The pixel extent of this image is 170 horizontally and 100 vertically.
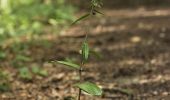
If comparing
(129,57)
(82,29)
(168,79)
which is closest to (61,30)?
(82,29)

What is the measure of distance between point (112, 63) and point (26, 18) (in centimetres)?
361

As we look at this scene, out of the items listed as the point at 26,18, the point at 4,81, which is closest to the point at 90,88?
the point at 4,81

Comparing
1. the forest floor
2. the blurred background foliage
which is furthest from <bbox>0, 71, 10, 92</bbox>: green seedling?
the blurred background foliage

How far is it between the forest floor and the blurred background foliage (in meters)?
0.50

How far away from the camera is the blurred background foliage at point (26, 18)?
8984 millimetres

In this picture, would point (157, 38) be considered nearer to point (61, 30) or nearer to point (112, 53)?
point (112, 53)

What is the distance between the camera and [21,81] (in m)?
5.89

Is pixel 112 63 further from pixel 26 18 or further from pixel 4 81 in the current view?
pixel 26 18

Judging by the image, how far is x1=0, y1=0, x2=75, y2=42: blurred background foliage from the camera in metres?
8.98

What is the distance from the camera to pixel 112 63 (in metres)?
6.79

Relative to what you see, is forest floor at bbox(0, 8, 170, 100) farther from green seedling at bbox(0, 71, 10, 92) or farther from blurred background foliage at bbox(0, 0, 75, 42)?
blurred background foliage at bbox(0, 0, 75, 42)

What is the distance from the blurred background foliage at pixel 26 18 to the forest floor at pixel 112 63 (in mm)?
496

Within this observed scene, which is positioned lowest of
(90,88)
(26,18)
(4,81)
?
(4,81)

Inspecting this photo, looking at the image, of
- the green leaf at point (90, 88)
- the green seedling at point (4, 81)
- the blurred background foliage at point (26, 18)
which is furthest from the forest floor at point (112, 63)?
the green leaf at point (90, 88)
